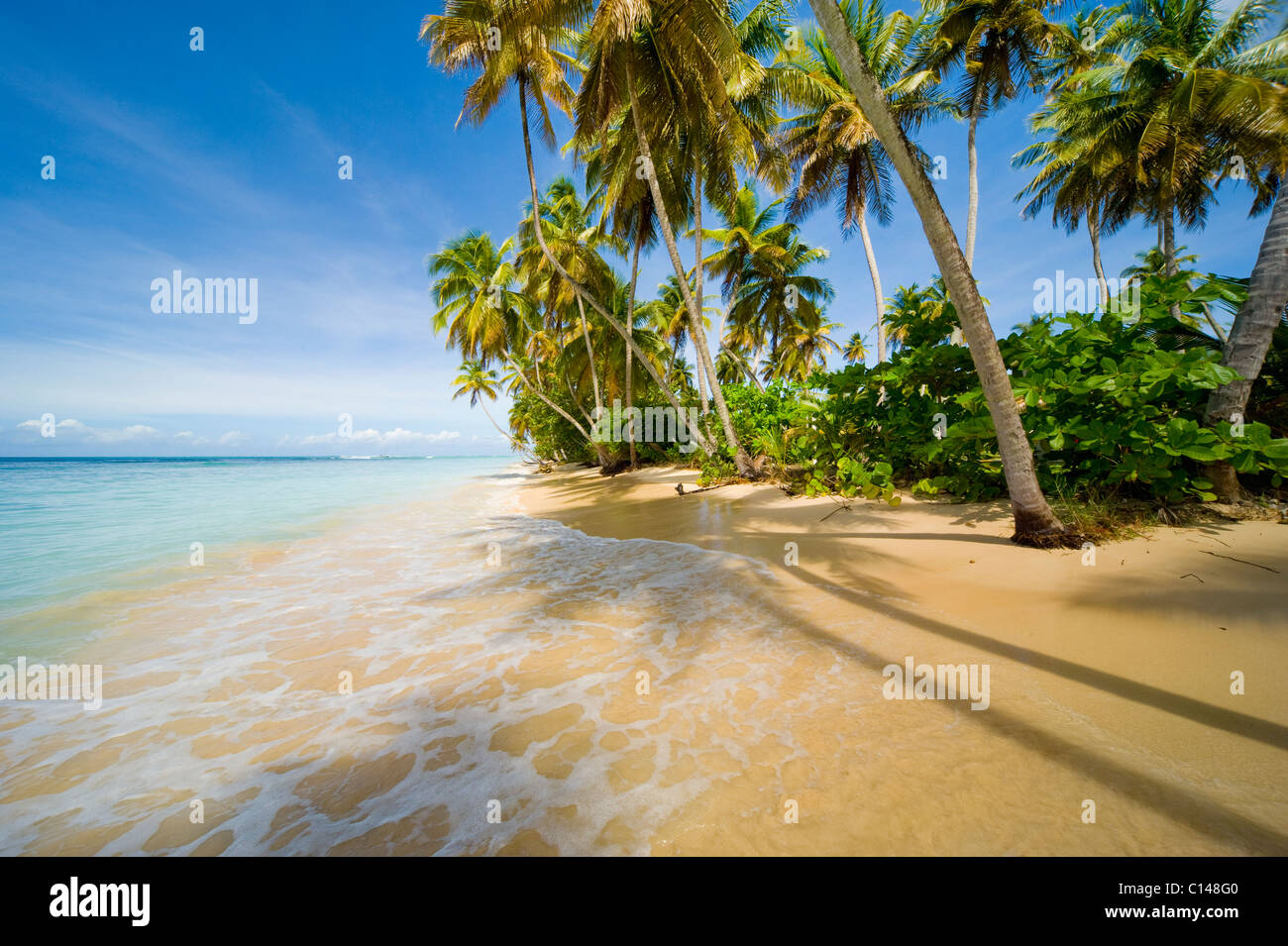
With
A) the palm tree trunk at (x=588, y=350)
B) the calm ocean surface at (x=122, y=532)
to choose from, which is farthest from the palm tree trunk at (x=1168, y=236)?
the calm ocean surface at (x=122, y=532)

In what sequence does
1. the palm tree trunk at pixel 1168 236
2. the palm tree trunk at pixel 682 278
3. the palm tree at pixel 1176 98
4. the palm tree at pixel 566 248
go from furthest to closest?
the palm tree at pixel 566 248, the palm tree trunk at pixel 1168 236, the palm tree at pixel 1176 98, the palm tree trunk at pixel 682 278

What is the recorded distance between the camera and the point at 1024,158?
Answer: 58.6ft

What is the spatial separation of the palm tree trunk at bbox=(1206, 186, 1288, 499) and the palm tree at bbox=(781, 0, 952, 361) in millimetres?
9409

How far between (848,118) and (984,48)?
4113 millimetres

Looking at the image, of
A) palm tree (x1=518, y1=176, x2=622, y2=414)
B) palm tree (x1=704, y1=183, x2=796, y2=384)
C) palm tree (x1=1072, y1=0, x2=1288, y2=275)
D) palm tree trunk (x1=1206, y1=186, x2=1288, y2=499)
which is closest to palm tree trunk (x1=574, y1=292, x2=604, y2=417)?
palm tree (x1=518, y1=176, x2=622, y2=414)

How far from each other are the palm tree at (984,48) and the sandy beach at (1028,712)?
1342 centimetres

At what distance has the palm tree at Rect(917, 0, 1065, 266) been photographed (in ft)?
42.3

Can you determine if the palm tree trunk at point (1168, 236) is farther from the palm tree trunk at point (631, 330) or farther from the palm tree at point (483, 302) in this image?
the palm tree at point (483, 302)

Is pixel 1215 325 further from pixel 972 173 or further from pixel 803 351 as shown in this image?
pixel 803 351

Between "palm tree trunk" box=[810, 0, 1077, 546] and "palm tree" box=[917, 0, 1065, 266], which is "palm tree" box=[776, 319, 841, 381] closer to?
"palm tree" box=[917, 0, 1065, 266]

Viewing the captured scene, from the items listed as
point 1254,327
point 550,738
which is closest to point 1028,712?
point 550,738

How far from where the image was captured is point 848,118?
14992 mm

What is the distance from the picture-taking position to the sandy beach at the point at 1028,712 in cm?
154
